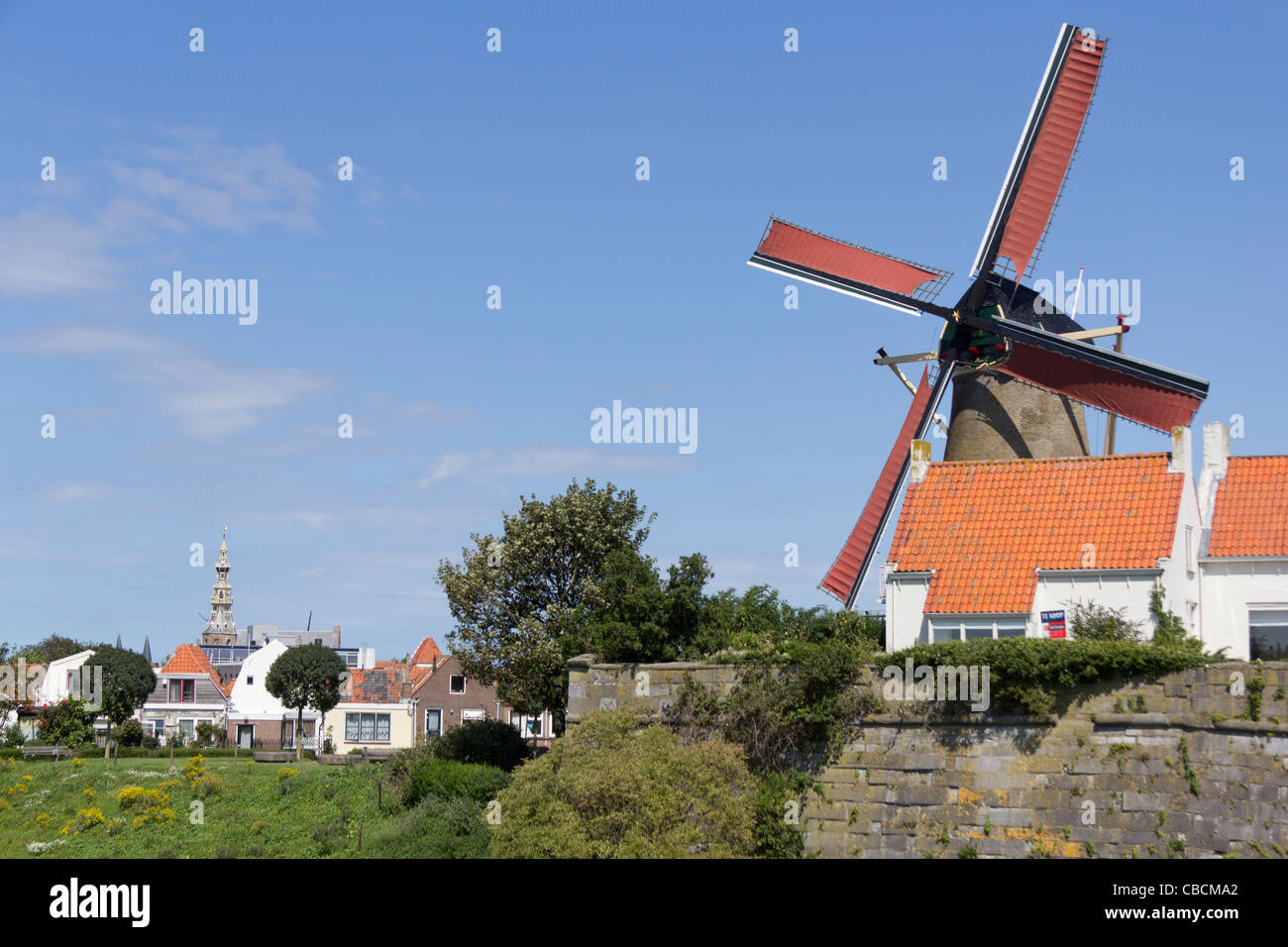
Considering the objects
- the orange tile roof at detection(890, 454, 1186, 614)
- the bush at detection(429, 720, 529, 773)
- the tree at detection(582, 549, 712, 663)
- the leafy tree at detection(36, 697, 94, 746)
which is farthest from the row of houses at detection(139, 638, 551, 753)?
the orange tile roof at detection(890, 454, 1186, 614)

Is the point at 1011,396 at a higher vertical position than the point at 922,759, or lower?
higher

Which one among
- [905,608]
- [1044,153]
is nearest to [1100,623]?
[905,608]

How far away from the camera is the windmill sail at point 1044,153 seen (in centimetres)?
2953

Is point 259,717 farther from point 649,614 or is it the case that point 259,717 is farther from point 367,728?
point 649,614

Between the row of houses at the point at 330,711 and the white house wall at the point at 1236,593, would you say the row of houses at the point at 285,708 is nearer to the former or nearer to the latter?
the row of houses at the point at 330,711

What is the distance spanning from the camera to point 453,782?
29984mm

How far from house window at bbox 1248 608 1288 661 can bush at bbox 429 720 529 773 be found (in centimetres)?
1805

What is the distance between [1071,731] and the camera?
2148 centimetres

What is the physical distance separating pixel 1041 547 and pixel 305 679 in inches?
1717

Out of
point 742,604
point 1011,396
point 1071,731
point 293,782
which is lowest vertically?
point 293,782

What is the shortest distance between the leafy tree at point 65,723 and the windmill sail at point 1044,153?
136ft
